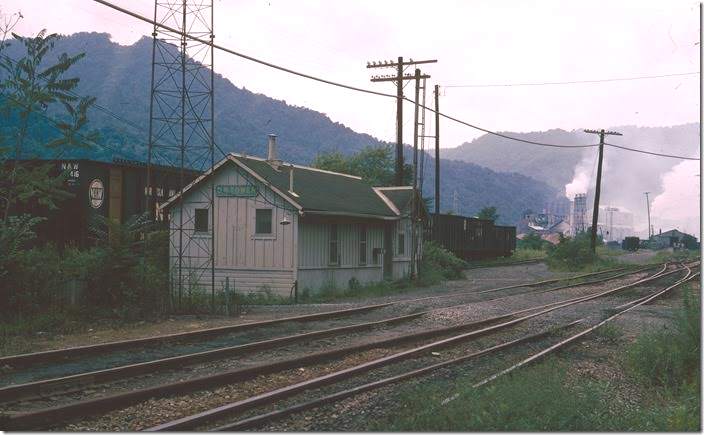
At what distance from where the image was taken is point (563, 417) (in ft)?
22.7

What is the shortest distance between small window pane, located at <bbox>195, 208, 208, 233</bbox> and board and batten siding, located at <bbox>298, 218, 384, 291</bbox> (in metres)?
3.91

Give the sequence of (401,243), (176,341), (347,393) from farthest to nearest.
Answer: (401,243) → (176,341) → (347,393)

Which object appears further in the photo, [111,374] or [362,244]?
[362,244]

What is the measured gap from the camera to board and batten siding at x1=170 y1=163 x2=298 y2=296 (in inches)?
866

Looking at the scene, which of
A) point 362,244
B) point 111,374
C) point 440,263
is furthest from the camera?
point 440,263

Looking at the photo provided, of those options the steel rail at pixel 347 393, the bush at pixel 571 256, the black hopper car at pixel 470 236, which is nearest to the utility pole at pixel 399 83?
the black hopper car at pixel 470 236

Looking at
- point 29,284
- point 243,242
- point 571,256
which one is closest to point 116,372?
point 29,284

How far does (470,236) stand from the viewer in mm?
46625

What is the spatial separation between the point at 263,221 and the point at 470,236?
87.1 feet

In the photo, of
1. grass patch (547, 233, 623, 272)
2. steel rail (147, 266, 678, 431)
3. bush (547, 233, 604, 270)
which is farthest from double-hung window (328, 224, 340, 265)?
bush (547, 233, 604, 270)

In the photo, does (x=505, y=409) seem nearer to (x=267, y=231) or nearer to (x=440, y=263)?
(x=267, y=231)

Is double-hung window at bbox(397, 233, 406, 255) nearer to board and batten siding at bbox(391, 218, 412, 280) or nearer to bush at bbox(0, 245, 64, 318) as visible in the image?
board and batten siding at bbox(391, 218, 412, 280)

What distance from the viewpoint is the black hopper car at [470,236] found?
4072 centimetres

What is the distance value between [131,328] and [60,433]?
7903 mm
